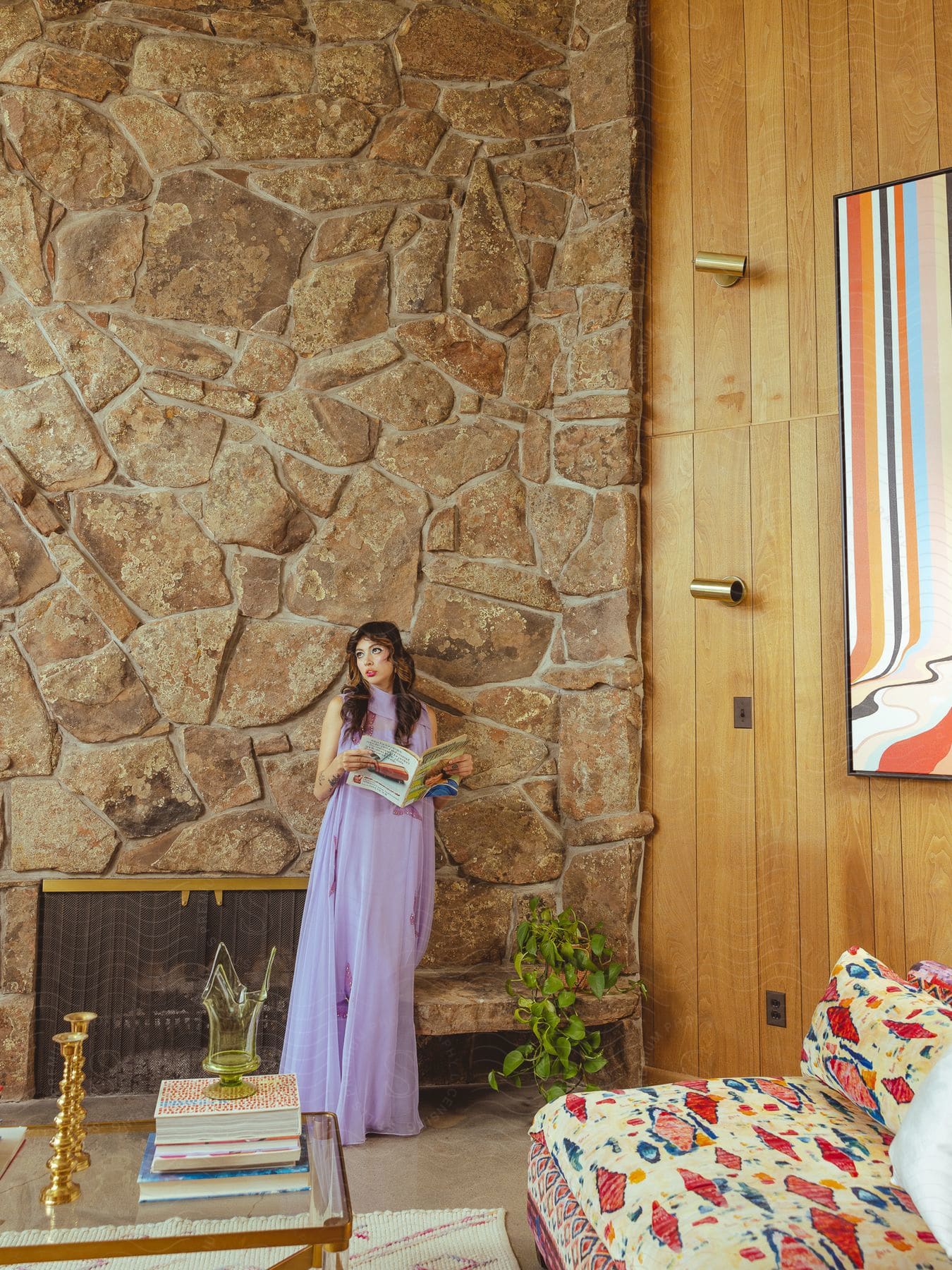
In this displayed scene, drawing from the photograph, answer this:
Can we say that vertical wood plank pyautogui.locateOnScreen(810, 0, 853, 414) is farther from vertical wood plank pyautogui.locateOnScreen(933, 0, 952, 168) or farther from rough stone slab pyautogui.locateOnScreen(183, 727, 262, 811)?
rough stone slab pyautogui.locateOnScreen(183, 727, 262, 811)

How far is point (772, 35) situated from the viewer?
3.14 metres

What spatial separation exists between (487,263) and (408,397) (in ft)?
1.85

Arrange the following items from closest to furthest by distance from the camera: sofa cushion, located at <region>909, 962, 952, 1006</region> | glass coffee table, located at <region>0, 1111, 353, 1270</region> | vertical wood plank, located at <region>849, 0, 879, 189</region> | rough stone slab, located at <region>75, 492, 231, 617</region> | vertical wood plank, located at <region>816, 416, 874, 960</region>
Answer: glass coffee table, located at <region>0, 1111, 353, 1270</region>, sofa cushion, located at <region>909, 962, 952, 1006</region>, vertical wood plank, located at <region>816, 416, 874, 960</region>, vertical wood plank, located at <region>849, 0, 879, 189</region>, rough stone slab, located at <region>75, 492, 231, 617</region>

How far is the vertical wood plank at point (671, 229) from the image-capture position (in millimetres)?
3242

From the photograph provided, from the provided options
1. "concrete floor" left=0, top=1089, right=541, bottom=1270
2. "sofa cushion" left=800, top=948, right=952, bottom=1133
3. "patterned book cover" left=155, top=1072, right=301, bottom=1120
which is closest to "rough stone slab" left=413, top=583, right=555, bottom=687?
"concrete floor" left=0, top=1089, right=541, bottom=1270

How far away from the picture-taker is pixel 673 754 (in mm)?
3174

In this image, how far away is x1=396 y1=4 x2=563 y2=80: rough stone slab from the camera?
344 centimetres

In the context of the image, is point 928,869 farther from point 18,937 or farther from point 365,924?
point 18,937

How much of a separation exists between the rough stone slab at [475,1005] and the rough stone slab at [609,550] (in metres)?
1.30

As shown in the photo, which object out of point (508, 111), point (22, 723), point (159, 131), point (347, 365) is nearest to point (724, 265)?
point (508, 111)

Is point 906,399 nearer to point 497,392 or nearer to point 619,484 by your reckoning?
point 619,484

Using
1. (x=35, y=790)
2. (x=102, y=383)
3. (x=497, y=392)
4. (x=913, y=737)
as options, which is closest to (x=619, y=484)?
(x=497, y=392)

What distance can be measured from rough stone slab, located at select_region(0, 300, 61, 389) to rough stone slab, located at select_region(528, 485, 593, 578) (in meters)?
1.66

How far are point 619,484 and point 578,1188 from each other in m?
2.17
